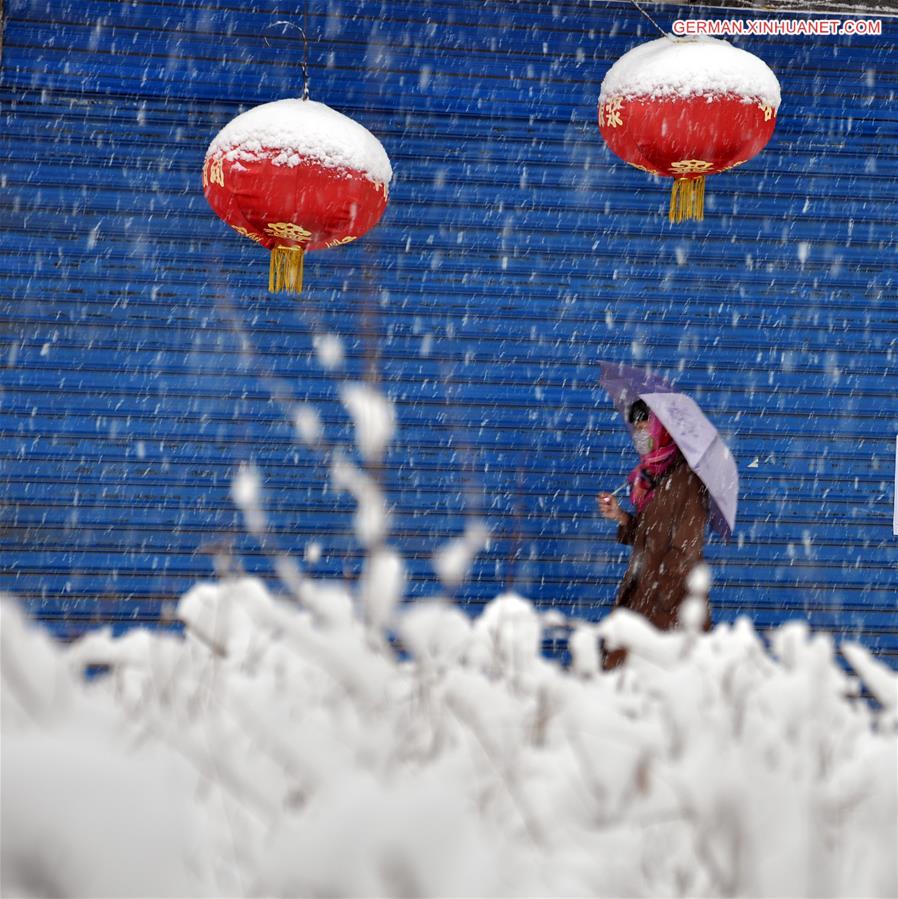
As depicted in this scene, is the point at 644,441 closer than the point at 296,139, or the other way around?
the point at 296,139

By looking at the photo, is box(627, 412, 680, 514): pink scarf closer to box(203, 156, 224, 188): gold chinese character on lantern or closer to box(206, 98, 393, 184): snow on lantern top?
box(206, 98, 393, 184): snow on lantern top

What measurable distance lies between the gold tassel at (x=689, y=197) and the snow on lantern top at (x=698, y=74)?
581mm

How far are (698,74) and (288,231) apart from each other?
1.95 metres

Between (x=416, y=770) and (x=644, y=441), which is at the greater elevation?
(x=644, y=441)

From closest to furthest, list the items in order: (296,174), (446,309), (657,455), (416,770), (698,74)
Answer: (416,770)
(296,174)
(698,74)
(657,455)
(446,309)

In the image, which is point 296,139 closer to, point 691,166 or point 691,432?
point 691,166

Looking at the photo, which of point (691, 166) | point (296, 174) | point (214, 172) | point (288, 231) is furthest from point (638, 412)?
point (214, 172)

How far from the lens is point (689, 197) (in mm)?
5211

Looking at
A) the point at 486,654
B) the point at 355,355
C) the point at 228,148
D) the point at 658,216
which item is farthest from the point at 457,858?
the point at 658,216

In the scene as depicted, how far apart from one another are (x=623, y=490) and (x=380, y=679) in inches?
234

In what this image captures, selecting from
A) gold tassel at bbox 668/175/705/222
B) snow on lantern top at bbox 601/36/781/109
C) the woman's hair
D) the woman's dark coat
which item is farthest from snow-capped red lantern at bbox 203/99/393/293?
the woman's dark coat

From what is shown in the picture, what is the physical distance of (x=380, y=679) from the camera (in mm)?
896

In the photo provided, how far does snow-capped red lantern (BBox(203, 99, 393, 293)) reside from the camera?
14.5 feet

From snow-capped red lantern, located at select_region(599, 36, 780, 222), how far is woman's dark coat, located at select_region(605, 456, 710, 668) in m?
1.52
